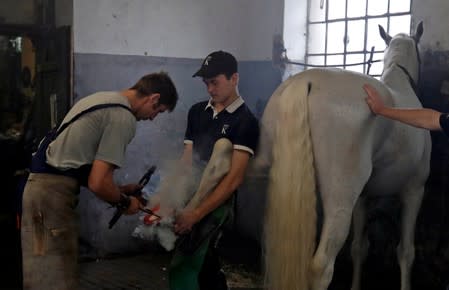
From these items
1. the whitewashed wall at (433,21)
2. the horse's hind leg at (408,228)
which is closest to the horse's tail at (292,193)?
the horse's hind leg at (408,228)

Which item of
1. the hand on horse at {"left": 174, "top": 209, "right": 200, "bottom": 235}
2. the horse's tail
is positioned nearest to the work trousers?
the hand on horse at {"left": 174, "top": 209, "right": 200, "bottom": 235}

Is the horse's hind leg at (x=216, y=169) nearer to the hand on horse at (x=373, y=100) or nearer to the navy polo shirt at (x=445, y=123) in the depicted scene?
the hand on horse at (x=373, y=100)

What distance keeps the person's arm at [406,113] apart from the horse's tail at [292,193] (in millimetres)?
329

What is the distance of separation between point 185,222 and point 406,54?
1982 millimetres

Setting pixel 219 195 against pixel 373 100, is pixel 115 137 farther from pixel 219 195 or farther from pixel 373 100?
pixel 373 100

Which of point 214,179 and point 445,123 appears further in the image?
point 214,179

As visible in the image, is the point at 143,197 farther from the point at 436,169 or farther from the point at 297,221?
the point at 436,169

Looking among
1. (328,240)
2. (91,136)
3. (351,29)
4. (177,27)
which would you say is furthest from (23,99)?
(328,240)

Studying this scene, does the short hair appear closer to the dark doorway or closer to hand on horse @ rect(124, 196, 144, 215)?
hand on horse @ rect(124, 196, 144, 215)

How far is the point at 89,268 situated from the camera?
4.75 meters

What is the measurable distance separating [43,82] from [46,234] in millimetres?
2824

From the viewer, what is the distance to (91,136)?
8.87ft

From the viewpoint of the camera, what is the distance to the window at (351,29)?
188 inches

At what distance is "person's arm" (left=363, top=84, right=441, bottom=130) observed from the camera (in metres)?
2.86
